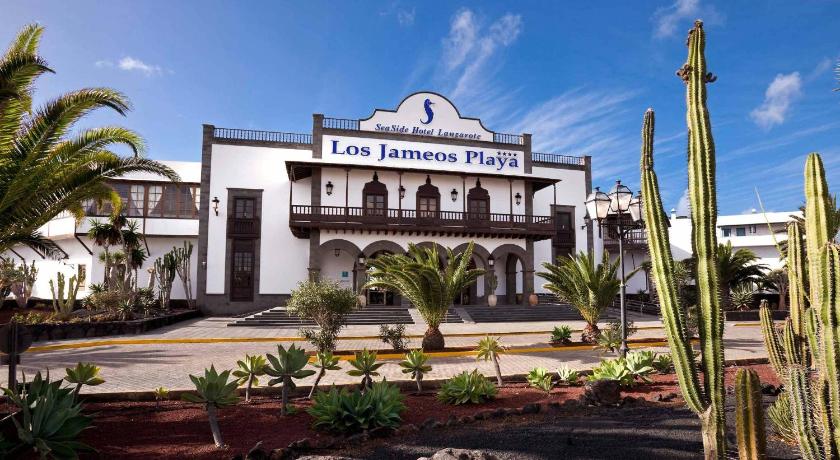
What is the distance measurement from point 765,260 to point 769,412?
3978 cm

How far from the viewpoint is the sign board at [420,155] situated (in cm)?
2470

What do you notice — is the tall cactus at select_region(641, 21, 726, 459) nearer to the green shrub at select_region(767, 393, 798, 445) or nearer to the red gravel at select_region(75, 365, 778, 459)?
the green shrub at select_region(767, 393, 798, 445)

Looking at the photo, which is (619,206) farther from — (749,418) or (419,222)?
(419,222)

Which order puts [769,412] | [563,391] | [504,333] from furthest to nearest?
[504,333], [563,391], [769,412]

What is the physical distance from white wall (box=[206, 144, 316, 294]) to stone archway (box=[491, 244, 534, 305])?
10.6 metres

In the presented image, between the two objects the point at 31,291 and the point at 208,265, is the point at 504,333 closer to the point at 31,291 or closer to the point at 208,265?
the point at 208,265

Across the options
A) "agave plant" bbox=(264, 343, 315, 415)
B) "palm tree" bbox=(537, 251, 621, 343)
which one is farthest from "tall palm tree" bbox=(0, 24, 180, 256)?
"palm tree" bbox=(537, 251, 621, 343)

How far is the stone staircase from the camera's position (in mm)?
18891

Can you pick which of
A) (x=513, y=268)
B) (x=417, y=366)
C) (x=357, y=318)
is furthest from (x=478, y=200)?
(x=417, y=366)

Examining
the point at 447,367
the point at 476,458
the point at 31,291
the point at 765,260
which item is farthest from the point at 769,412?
the point at 765,260

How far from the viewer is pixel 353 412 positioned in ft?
16.6

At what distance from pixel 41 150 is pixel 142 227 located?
21.0 meters

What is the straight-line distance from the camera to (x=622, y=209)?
9047 millimetres

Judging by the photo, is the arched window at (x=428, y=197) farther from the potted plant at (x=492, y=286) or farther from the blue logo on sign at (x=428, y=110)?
the potted plant at (x=492, y=286)
